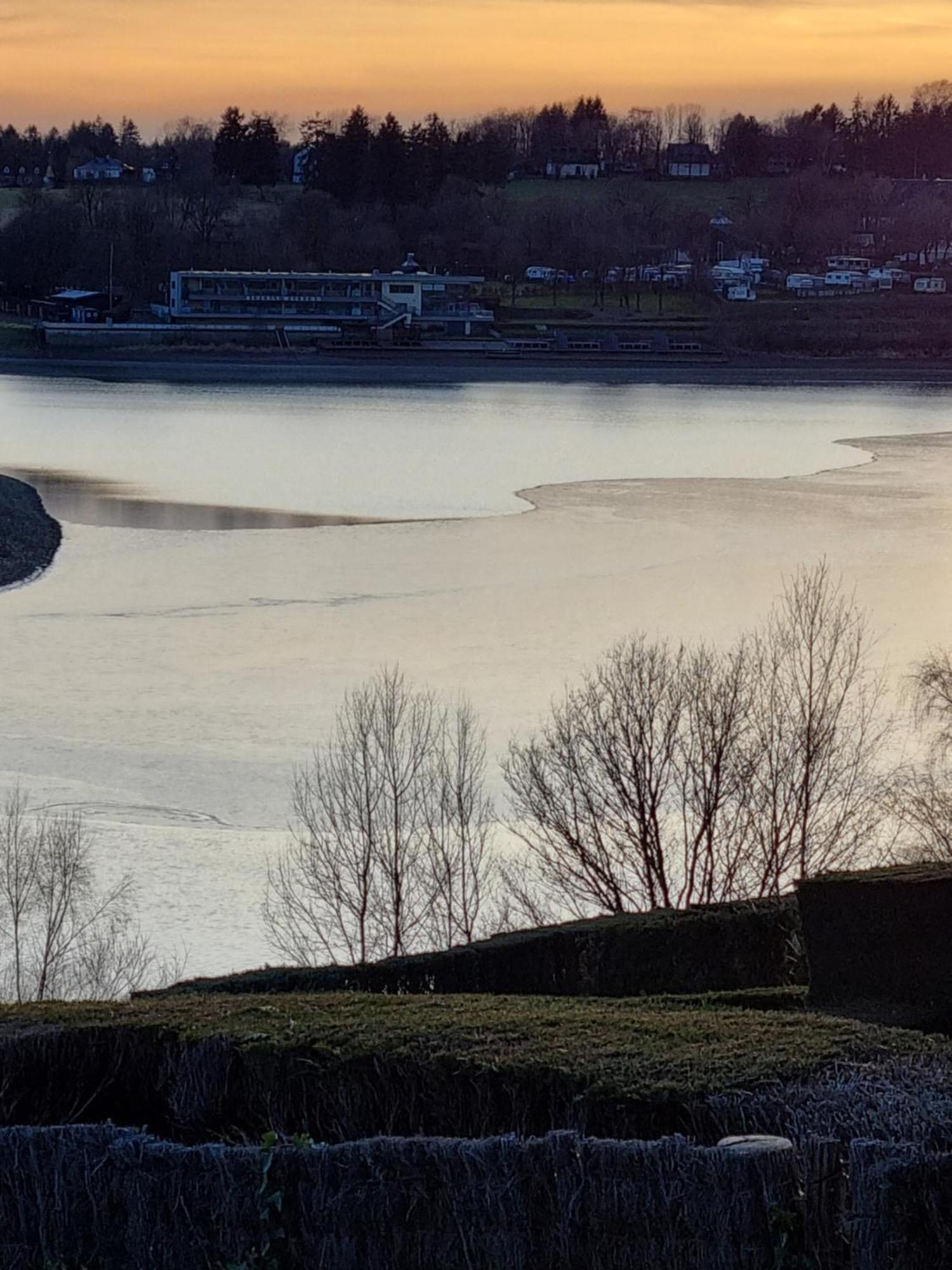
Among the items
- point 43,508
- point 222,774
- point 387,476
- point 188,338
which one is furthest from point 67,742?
point 188,338

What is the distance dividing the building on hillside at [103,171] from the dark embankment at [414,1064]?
145436mm

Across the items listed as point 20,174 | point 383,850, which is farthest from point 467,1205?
point 20,174

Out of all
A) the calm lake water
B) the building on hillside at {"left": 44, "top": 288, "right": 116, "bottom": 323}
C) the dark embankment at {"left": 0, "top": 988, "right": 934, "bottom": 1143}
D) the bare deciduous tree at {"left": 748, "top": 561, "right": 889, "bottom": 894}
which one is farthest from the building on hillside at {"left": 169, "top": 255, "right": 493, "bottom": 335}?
the dark embankment at {"left": 0, "top": 988, "right": 934, "bottom": 1143}

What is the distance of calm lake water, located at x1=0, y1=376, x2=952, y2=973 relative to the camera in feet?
55.7

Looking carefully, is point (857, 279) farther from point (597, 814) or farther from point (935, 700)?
point (597, 814)

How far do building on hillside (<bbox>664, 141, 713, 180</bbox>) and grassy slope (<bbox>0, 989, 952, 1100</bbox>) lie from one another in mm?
153579

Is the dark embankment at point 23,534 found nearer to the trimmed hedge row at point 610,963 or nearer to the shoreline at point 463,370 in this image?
the trimmed hedge row at point 610,963

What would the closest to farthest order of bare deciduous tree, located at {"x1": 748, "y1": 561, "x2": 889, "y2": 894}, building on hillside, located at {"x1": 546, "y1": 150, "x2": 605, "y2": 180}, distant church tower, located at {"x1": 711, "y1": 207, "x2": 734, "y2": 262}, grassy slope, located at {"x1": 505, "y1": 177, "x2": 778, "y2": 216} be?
1. bare deciduous tree, located at {"x1": 748, "y1": 561, "x2": 889, "y2": 894}
2. distant church tower, located at {"x1": 711, "y1": 207, "x2": 734, "y2": 262}
3. grassy slope, located at {"x1": 505, "y1": 177, "x2": 778, "y2": 216}
4. building on hillside, located at {"x1": 546, "y1": 150, "x2": 605, "y2": 180}

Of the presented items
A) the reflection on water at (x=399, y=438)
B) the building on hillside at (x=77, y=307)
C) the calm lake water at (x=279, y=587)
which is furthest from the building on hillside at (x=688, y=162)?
the calm lake water at (x=279, y=587)

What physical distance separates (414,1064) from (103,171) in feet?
500

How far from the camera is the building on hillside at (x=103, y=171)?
482ft

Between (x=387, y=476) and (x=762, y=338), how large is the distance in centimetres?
5090

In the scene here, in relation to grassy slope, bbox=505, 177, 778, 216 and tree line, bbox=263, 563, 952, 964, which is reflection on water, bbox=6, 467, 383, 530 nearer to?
tree line, bbox=263, 563, 952, 964

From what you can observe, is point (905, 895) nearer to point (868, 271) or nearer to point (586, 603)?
point (586, 603)
